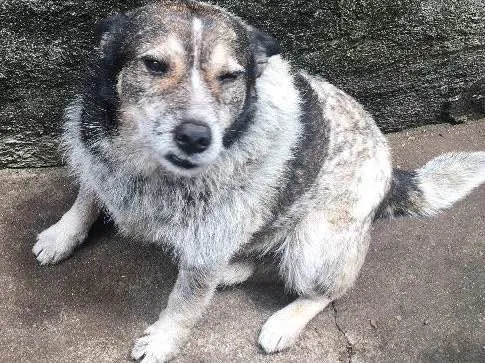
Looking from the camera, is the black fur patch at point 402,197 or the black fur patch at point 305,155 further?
the black fur patch at point 402,197

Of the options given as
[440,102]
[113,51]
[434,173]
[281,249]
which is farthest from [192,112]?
[440,102]

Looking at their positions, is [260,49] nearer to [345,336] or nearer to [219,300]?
[219,300]

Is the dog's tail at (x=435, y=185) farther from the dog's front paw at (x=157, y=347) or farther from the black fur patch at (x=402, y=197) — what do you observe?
the dog's front paw at (x=157, y=347)

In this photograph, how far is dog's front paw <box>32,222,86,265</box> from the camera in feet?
12.8

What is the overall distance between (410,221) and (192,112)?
2.39 m

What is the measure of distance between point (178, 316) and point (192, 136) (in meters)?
1.27

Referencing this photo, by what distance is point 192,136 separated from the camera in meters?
2.79

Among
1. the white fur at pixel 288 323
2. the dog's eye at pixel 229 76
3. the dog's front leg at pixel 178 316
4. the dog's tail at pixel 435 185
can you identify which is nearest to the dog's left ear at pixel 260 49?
the dog's eye at pixel 229 76

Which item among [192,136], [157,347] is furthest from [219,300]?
[192,136]

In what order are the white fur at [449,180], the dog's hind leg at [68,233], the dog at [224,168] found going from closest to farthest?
the dog at [224,168] < the dog's hind leg at [68,233] < the white fur at [449,180]

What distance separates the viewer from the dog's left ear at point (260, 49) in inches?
126

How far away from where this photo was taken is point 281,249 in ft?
12.7

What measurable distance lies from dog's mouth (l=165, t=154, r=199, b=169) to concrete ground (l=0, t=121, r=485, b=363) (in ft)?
4.09

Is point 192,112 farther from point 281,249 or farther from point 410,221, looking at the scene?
point 410,221
